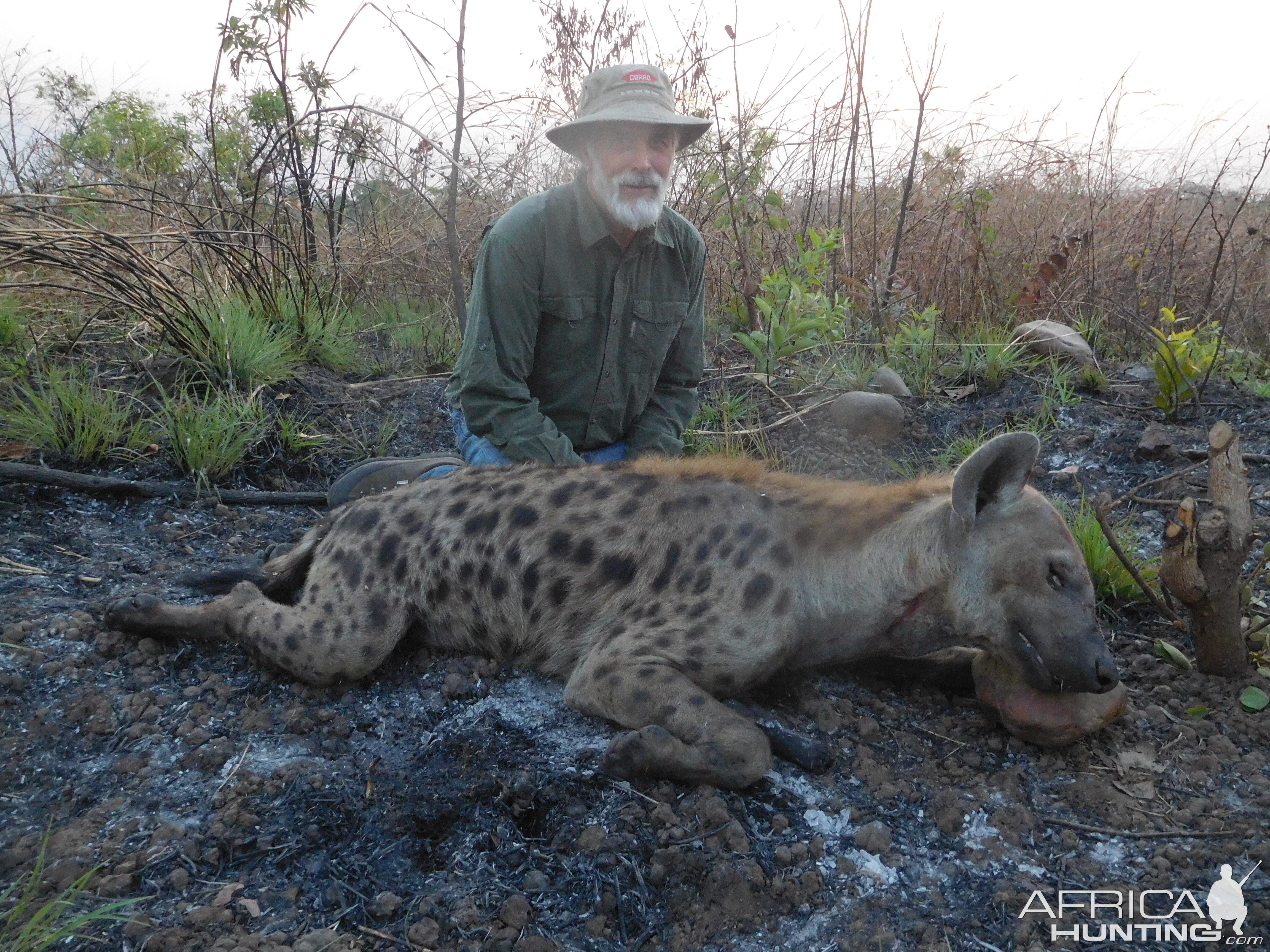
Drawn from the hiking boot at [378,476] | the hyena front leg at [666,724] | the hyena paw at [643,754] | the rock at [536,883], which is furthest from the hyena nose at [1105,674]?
the hiking boot at [378,476]

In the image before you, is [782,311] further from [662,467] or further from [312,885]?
[312,885]

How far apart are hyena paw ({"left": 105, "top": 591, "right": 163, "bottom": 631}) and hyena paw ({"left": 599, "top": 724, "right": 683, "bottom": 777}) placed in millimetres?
1483

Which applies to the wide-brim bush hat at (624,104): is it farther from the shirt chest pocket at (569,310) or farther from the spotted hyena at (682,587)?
the spotted hyena at (682,587)

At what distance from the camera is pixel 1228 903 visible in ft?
6.16

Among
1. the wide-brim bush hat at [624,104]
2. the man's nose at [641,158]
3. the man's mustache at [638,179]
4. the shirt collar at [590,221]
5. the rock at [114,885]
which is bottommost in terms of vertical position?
the rock at [114,885]

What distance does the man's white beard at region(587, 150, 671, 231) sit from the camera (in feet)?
11.5

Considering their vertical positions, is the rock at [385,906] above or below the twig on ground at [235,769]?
below

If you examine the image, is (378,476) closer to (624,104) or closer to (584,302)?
(584,302)

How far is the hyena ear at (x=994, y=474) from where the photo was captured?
2.36 meters

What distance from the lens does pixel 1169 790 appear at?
2.23 meters

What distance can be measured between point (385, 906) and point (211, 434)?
103 inches

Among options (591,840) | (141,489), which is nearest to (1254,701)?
(591,840)

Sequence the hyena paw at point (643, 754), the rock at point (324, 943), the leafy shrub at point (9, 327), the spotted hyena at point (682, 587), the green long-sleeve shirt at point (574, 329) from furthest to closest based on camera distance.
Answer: the leafy shrub at point (9, 327)
the green long-sleeve shirt at point (574, 329)
the spotted hyena at point (682, 587)
the hyena paw at point (643, 754)
the rock at point (324, 943)

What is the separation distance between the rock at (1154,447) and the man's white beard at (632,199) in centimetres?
229
